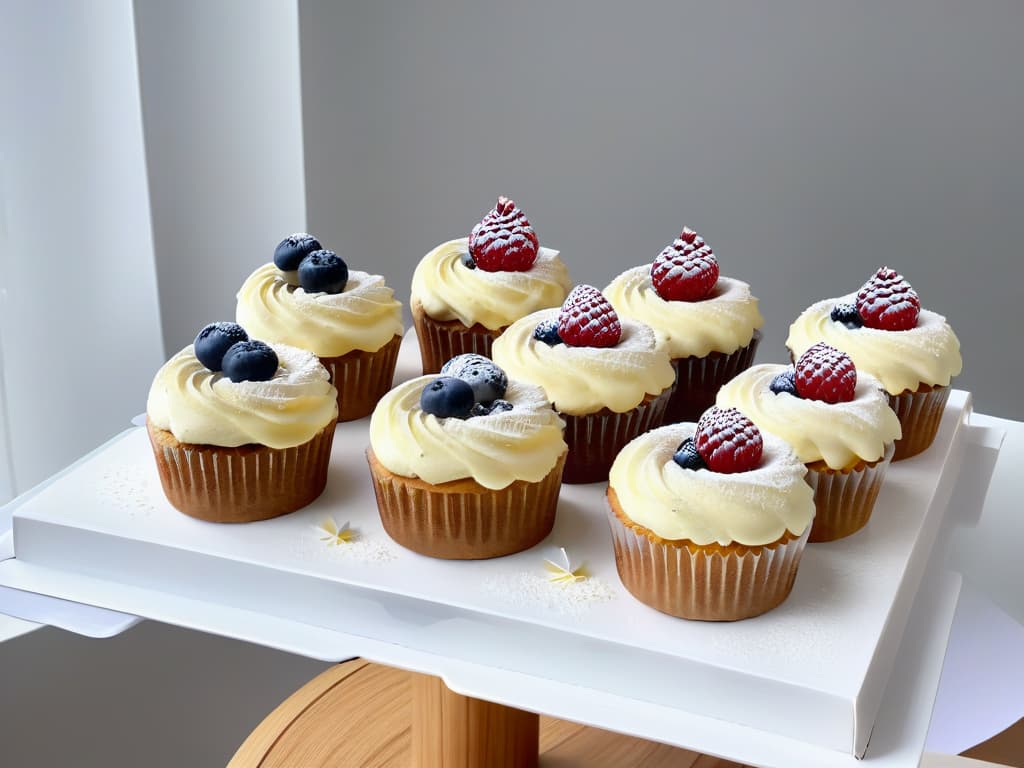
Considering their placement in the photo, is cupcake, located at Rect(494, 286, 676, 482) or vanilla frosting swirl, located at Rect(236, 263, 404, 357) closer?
cupcake, located at Rect(494, 286, 676, 482)

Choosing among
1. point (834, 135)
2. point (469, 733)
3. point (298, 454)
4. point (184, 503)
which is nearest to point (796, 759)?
point (469, 733)

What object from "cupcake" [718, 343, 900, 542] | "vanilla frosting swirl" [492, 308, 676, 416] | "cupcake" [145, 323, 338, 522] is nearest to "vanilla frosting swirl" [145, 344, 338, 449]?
"cupcake" [145, 323, 338, 522]

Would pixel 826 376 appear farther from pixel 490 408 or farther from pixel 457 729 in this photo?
pixel 457 729

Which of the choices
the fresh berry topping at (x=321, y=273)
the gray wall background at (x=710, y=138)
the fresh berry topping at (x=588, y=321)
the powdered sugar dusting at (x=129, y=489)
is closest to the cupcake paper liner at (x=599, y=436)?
the fresh berry topping at (x=588, y=321)

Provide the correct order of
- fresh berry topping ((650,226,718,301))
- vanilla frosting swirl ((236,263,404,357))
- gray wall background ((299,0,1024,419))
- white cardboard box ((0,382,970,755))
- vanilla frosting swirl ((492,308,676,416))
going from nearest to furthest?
white cardboard box ((0,382,970,755)) < vanilla frosting swirl ((492,308,676,416)) < vanilla frosting swirl ((236,263,404,357)) < fresh berry topping ((650,226,718,301)) < gray wall background ((299,0,1024,419))

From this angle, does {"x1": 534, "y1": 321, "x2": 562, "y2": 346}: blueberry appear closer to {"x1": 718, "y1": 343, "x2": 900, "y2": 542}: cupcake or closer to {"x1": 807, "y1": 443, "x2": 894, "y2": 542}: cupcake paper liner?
{"x1": 718, "y1": 343, "x2": 900, "y2": 542}: cupcake

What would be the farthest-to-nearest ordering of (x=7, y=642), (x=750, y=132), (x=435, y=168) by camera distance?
(x=435, y=168) < (x=750, y=132) < (x=7, y=642)

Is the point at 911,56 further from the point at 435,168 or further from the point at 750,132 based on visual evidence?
the point at 435,168
